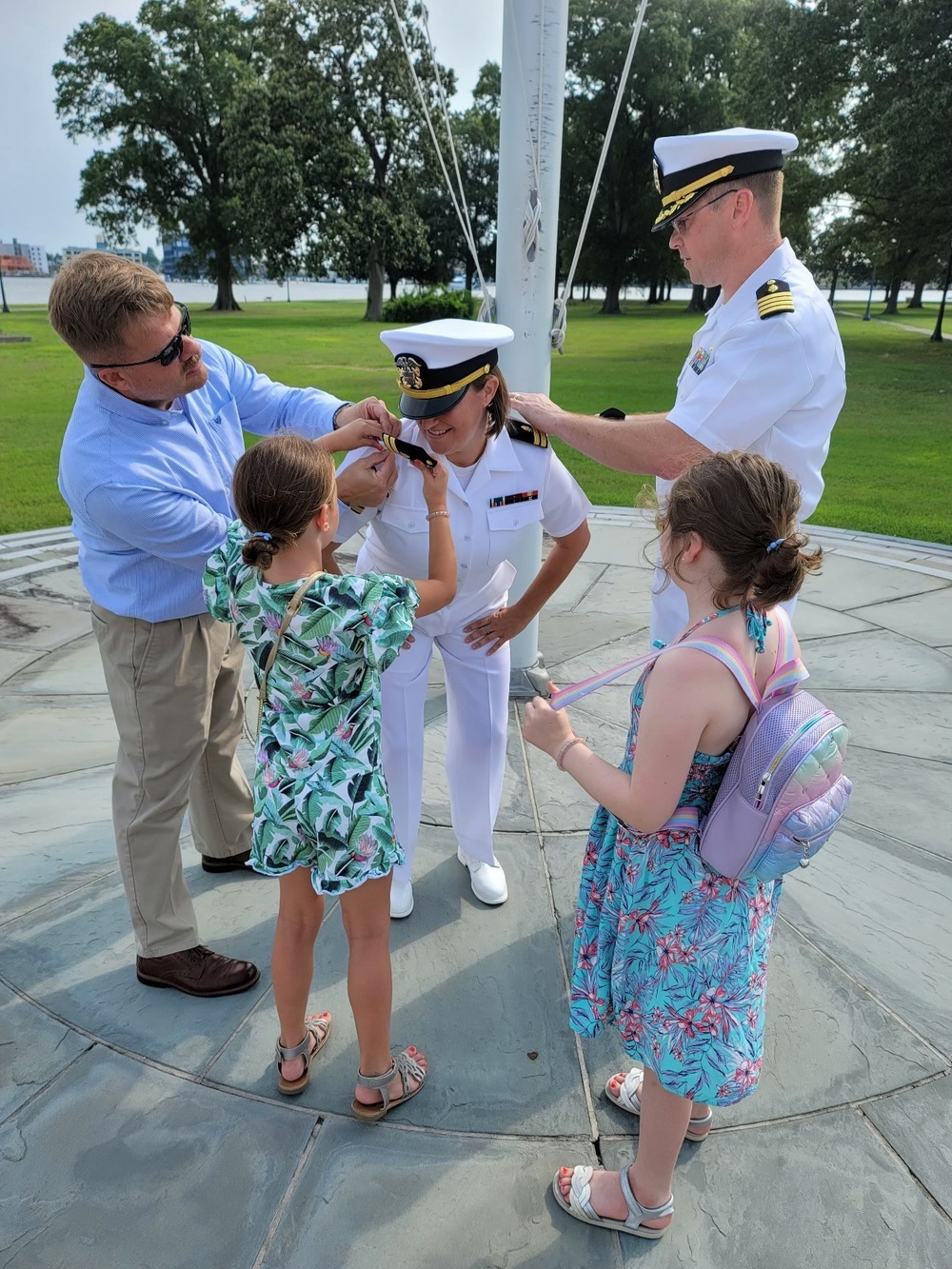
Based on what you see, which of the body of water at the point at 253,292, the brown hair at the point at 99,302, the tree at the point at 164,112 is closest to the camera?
the brown hair at the point at 99,302

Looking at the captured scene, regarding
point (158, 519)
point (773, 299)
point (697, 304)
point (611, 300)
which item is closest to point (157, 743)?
point (158, 519)

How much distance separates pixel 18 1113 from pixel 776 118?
98.9 feet

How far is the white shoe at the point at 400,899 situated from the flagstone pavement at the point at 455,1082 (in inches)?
2.2

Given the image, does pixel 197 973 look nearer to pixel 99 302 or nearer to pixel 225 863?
pixel 225 863

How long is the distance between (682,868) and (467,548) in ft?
3.99

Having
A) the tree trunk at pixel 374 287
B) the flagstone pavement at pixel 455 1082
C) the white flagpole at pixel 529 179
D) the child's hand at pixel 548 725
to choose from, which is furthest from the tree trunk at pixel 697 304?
the child's hand at pixel 548 725

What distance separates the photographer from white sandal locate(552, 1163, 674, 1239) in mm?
1945

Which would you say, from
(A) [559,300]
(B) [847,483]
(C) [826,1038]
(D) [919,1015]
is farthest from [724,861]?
(B) [847,483]

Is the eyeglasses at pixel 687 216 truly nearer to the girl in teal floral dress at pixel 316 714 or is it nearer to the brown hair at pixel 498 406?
the brown hair at pixel 498 406

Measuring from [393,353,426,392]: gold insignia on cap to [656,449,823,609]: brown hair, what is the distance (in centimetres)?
94

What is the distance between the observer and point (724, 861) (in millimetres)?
1730

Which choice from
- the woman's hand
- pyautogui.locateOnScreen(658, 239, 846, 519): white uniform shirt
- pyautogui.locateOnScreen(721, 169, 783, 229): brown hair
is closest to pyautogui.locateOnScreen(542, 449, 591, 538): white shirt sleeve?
the woman's hand

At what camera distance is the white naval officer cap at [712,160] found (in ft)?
7.86

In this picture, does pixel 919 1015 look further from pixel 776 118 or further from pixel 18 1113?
pixel 776 118
